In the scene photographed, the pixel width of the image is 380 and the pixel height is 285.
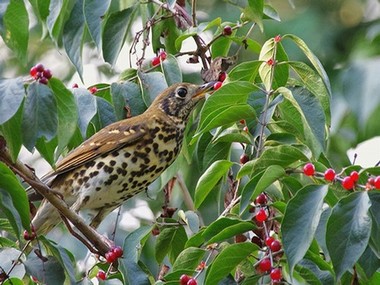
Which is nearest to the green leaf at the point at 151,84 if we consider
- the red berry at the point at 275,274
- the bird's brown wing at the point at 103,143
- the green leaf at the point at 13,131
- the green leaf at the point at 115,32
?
the green leaf at the point at 115,32

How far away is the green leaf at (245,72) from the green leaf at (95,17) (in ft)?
1.38

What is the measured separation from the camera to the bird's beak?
3458 mm

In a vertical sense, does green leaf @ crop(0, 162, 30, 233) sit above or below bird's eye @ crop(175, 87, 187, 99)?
above

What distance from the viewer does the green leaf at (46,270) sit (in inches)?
103

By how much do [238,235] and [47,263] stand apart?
52cm

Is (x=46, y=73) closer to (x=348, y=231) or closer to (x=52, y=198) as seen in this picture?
(x=52, y=198)

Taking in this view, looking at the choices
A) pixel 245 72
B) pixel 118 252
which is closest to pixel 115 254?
pixel 118 252

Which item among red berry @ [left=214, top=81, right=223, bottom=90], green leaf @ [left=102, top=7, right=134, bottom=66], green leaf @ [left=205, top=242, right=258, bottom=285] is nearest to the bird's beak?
red berry @ [left=214, top=81, right=223, bottom=90]

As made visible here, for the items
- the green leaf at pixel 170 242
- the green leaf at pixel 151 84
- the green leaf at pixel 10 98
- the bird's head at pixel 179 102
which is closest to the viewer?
the green leaf at pixel 10 98

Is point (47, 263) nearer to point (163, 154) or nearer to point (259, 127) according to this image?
point (259, 127)

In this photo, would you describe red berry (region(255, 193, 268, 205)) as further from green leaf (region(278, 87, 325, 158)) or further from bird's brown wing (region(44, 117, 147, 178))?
bird's brown wing (region(44, 117, 147, 178))

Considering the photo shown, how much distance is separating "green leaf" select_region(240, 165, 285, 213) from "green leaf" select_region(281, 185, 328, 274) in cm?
10

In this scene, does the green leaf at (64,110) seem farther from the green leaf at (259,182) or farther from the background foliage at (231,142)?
the green leaf at (259,182)

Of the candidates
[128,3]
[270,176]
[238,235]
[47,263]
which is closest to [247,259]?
[238,235]
